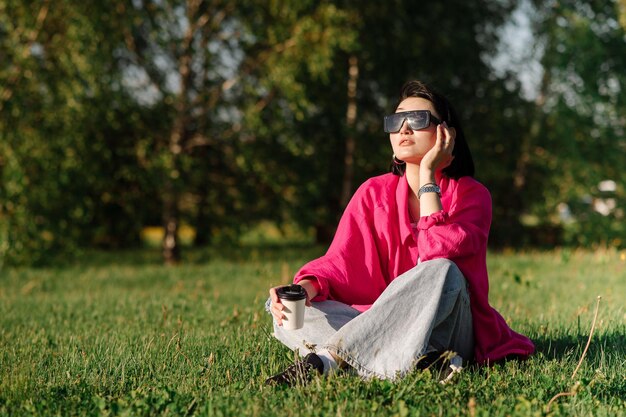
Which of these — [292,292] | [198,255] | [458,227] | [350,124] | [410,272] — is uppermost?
[350,124]

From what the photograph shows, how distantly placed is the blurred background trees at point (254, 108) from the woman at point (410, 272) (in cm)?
773

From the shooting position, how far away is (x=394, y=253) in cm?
387

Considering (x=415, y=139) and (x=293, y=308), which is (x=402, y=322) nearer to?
(x=293, y=308)

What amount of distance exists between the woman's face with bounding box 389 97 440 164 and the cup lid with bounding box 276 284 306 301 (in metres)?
0.98

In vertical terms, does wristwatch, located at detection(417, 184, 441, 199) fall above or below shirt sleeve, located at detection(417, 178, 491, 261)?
above

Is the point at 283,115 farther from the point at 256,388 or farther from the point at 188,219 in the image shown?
the point at 256,388

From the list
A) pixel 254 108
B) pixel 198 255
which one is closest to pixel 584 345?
pixel 254 108

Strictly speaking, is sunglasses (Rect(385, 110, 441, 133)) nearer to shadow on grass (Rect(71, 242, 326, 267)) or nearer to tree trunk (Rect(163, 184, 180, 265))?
shadow on grass (Rect(71, 242, 326, 267))

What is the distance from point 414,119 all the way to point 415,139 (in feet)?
0.37

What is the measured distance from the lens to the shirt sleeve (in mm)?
3443

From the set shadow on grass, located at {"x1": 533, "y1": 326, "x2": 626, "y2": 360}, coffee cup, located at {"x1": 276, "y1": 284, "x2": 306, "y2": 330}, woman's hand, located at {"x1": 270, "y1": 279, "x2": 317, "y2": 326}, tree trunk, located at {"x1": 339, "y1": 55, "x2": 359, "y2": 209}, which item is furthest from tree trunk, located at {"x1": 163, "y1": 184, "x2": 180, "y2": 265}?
coffee cup, located at {"x1": 276, "y1": 284, "x2": 306, "y2": 330}

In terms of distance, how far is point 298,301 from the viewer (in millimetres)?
3350

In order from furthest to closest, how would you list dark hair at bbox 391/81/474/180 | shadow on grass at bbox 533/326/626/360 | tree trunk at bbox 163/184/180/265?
tree trunk at bbox 163/184/180/265
shadow on grass at bbox 533/326/626/360
dark hair at bbox 391/81/474/180

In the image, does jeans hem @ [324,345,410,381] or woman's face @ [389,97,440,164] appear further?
woman's face @ [389,97,440,164]
